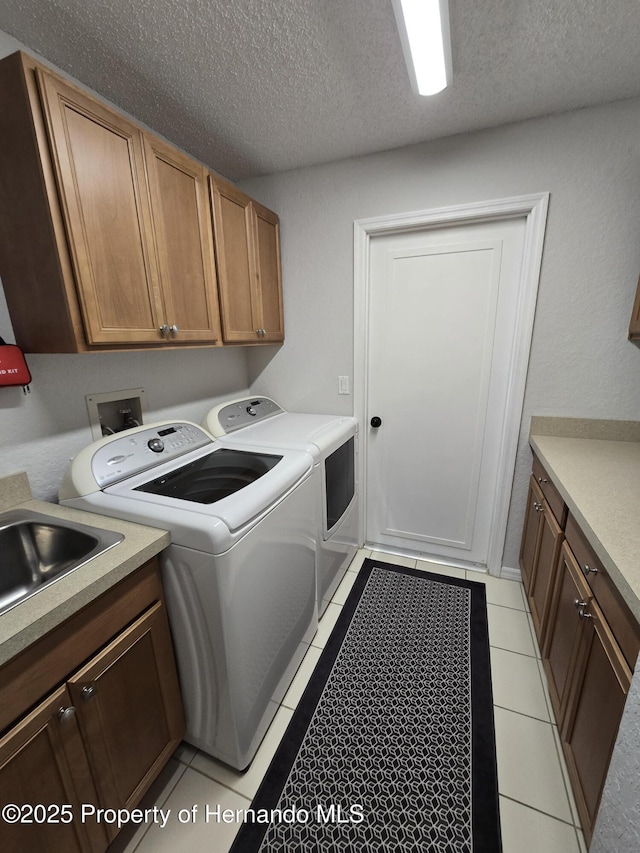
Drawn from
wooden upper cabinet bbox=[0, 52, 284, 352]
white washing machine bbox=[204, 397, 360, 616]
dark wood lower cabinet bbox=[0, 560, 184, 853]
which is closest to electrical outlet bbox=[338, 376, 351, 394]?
white washing machine bbox=[204, 397, 360, 616]

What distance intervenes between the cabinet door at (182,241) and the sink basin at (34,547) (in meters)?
0.77

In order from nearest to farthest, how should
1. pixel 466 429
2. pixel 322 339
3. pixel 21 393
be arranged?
pixel 21 393
pixel 466 429
pixel 322 339

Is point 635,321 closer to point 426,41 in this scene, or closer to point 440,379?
point 440,379

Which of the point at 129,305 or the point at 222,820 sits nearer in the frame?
the point at 222,820

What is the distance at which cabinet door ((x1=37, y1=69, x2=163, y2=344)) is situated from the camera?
102 cm

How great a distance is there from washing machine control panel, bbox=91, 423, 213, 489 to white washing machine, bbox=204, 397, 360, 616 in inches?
8.3

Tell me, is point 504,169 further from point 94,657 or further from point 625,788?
point 94,657

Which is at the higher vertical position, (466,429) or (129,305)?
(129,305)

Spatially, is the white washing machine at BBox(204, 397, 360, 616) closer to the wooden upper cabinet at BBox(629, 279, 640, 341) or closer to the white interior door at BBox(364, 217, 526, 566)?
the white interior door at BBox(364, 217, 526, 566)

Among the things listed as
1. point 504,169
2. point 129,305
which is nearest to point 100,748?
point 129,305

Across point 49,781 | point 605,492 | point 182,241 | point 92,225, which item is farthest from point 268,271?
point 49,781

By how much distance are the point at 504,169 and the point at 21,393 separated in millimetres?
2294

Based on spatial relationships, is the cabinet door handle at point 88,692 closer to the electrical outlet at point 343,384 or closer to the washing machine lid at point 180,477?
the washing machine lid at point 180,477

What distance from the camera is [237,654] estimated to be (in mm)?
1095
